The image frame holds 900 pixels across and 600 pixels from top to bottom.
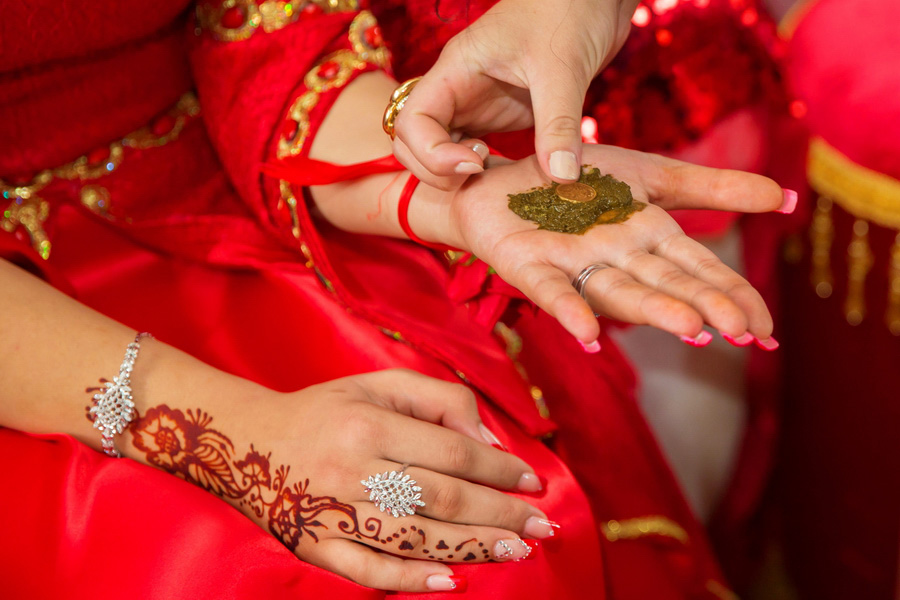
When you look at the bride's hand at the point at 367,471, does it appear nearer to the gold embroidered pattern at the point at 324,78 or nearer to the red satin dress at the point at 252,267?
the red satin dress at the point at 252,267

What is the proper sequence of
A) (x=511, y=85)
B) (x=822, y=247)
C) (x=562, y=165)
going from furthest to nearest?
(x=822, y=247)
(x=511, y=85)
(x=562, y=165)

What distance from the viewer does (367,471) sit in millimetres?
617

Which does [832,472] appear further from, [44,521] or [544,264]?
[44,521]

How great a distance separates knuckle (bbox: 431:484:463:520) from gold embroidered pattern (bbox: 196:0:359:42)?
23.1 inches

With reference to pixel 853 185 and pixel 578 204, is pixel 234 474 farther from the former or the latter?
pixel 853 185

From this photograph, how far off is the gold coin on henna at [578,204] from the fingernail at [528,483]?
0.77ft

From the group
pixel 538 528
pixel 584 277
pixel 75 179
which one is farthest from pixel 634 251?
pixel 75 179

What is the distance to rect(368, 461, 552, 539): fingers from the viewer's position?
24.3 inches

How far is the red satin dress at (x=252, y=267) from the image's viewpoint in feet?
2.39

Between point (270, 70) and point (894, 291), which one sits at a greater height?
point (270, 70)

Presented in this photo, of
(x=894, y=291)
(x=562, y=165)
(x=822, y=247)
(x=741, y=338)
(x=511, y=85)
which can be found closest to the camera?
(x=741, y=338)

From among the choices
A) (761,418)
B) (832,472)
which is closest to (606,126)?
(761,418)

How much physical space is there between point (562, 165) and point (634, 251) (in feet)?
0.32

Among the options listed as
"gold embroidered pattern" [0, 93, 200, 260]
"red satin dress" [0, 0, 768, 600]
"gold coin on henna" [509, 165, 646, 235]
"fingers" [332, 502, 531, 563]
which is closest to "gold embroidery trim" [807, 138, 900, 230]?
"red satin dress" [0, 0, 768, 600]
